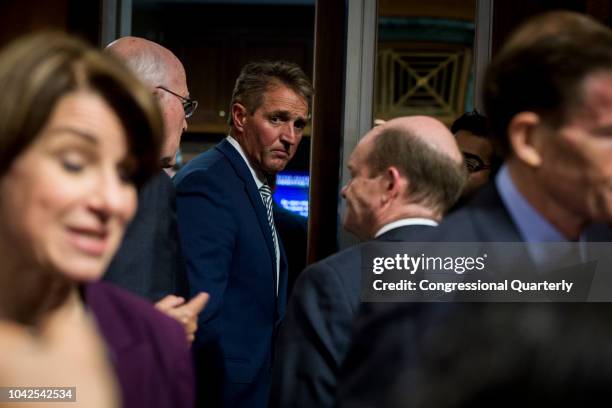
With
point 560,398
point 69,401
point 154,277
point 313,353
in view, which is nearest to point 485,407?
point 560,398

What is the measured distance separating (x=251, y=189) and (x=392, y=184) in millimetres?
867

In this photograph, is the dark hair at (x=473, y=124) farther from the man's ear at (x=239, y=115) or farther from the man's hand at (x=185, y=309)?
the man's hand at (x=185, y=309)

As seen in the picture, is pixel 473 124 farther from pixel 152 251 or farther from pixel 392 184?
pixel 152 251

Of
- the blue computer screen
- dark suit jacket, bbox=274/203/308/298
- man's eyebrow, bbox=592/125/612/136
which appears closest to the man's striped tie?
dark suit jacket, bbox=274/203/308/298

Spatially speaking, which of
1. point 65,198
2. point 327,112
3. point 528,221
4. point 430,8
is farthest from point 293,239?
point 65,198

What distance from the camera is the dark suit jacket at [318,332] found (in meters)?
1.59

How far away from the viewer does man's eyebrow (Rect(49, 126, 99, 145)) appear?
0.79 m

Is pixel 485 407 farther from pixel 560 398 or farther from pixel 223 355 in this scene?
pixel 223 355

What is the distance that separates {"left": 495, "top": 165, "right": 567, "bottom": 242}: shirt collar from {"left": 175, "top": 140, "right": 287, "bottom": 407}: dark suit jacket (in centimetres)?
126

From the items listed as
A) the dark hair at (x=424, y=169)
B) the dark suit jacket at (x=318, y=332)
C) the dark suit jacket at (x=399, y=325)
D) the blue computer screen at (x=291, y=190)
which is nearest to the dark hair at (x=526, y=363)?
the dark suit jacket at (x=399, y=325)

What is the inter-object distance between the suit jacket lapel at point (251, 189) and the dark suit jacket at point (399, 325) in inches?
54.1

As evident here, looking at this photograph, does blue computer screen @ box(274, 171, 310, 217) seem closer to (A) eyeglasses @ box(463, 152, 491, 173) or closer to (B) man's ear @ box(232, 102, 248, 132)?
(B) man's ear @ box(232, 102, 248, 132)

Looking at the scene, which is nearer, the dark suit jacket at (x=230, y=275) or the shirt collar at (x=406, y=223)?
the shirt collar at (x=406, y=223)

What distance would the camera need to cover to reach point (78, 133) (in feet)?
2.60
